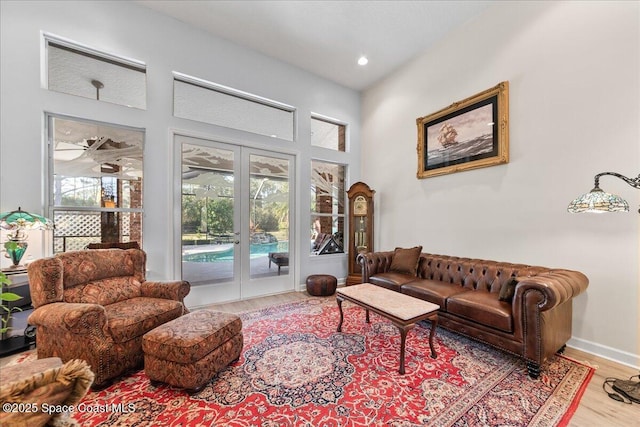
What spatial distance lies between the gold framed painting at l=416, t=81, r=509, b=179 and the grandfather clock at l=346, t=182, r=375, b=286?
1.05m

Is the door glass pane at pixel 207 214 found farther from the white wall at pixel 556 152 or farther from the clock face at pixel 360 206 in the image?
the white wall at pixel 556 152

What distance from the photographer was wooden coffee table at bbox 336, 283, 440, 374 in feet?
6.98

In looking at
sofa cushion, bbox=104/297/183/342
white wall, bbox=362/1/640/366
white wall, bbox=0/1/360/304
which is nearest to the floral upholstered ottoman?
sofa cushion, bbox=104/297/183/342

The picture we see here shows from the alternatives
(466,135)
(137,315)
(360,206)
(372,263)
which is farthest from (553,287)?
(137,315)

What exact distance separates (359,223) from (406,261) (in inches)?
55.7

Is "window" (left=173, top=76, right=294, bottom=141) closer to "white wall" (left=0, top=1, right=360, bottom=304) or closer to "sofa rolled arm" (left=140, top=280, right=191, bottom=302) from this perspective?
"white wall" (left=0, top=1, right=360, bottom=304)

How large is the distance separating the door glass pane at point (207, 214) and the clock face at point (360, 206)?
2.22 meters

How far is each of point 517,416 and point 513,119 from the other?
301 centimetres

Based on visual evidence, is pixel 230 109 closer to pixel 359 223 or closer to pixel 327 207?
pixel 327 207

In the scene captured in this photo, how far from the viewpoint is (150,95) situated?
3391 millimetres

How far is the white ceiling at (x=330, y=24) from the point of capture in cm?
331

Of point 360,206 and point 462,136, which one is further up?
point 462,136

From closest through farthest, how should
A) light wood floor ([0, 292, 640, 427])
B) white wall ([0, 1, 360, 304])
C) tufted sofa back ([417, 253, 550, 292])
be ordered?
light wood floor ([0, 292, 640, 427])
white wall ([0, 1, 360, 304])
tufted sofa back ([417, 253, 550, 292])

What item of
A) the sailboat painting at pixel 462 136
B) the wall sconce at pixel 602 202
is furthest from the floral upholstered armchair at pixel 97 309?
the sailboat painting at pixel 462 136
